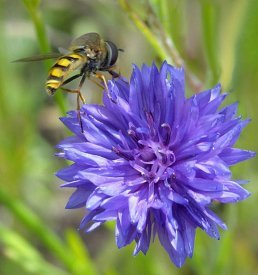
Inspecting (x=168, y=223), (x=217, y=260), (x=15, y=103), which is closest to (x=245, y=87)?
(x=217, y=260)

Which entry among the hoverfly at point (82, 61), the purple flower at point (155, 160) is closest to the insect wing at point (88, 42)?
the hoverfly at point (82, 61)

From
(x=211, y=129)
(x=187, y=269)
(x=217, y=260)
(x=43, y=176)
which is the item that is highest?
(x=211, y=129)

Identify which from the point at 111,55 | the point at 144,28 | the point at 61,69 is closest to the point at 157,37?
the point at 144,28

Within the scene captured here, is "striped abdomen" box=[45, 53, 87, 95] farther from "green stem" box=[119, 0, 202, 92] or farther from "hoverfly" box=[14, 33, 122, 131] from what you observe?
"green stem" box=[119, 0, 202, 92]

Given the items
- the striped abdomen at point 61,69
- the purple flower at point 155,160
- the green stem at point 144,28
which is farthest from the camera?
the green stem at point 144,28

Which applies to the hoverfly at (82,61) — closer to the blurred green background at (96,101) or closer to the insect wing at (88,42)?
the insect wing at (88,42)

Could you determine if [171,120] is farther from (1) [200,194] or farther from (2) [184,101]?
(1) [200,194]

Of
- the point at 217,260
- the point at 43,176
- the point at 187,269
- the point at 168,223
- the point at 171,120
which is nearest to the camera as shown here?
the point at 168,223
